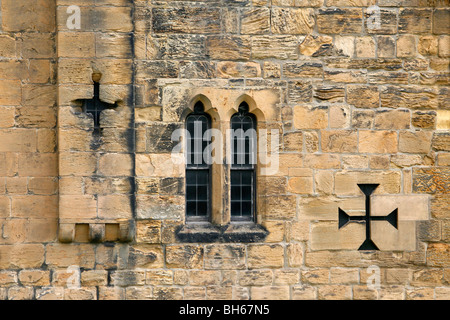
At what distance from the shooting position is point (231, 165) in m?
5.74

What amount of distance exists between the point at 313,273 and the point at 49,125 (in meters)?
A: 3.55

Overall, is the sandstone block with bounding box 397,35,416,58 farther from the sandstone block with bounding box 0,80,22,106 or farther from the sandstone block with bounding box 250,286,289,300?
the sandstone block with bounding box 0,80,22,106

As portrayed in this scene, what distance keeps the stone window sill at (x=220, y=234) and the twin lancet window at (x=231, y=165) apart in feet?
0.46

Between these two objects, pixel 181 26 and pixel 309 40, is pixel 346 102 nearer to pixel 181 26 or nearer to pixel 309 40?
pixel 309 40

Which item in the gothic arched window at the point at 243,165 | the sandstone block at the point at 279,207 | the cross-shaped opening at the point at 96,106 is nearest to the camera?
the cross-shaped opening at the point at 96,106

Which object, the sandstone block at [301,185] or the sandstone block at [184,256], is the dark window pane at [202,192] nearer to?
the sandstone block at [184,256]

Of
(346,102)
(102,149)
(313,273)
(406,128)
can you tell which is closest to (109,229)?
(102,149)

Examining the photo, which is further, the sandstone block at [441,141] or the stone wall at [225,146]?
the sandstone block at [441,141]

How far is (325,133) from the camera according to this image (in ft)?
18.6

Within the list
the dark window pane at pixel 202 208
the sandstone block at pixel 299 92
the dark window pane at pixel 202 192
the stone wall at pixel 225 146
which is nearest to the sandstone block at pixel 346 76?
the stone wall at pixel 225 146

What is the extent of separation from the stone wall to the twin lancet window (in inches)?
5.9

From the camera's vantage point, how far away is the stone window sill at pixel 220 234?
18.2 feet

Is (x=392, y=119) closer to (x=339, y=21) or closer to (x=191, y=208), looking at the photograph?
(x=339, y=21)

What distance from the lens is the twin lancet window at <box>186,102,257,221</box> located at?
5.69m
